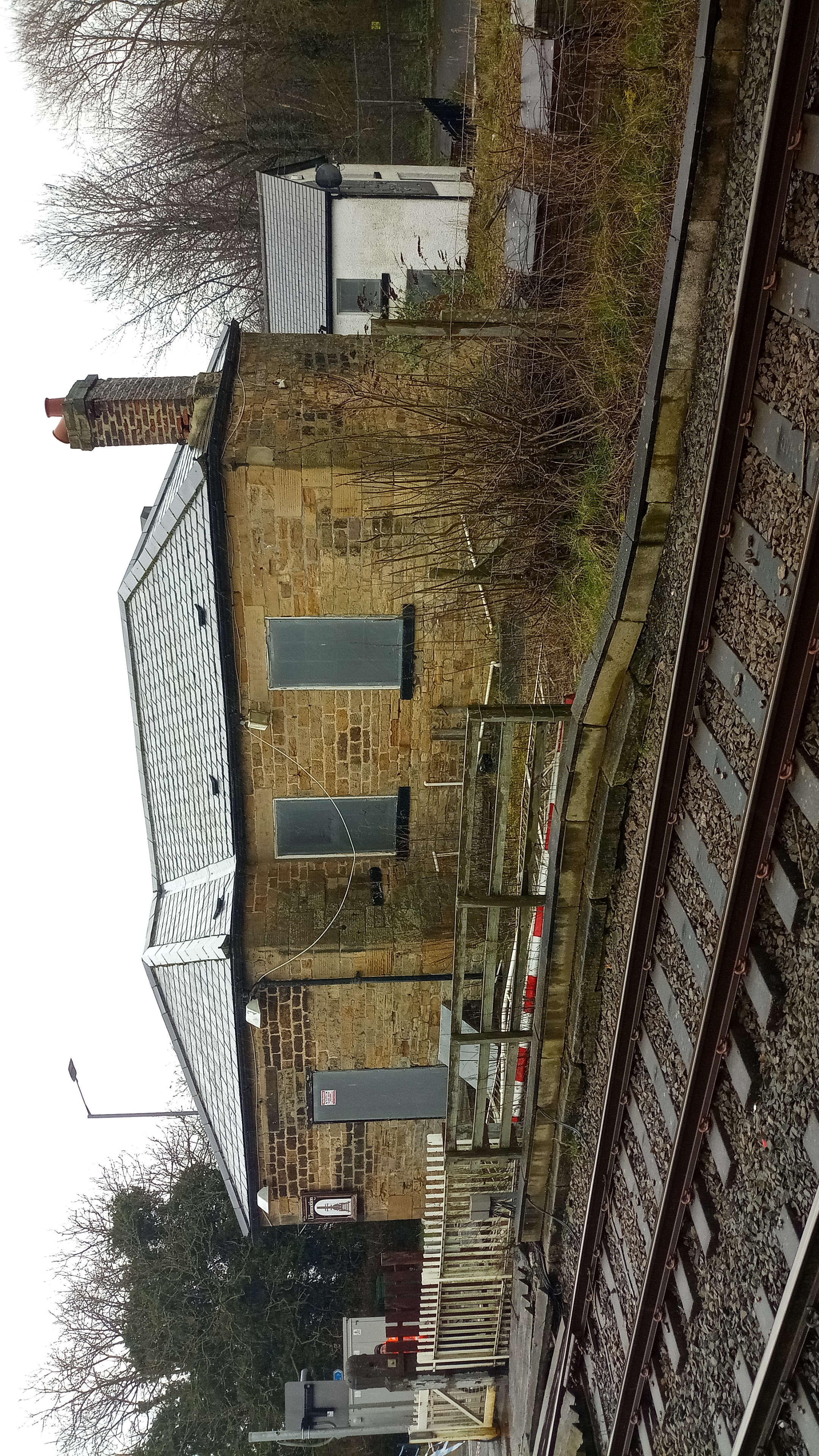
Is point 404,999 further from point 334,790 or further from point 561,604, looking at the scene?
point 561,604

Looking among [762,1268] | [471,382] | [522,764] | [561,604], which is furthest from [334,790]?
[762,1268]

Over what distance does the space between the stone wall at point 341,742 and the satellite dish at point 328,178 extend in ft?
18.1

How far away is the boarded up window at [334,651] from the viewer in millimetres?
9977

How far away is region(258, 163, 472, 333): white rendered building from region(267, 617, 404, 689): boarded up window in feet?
19.4

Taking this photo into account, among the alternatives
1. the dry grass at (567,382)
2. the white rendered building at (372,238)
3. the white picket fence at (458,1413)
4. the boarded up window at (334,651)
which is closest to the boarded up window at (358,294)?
the white rendered building at (372,238)

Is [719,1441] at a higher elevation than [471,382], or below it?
below

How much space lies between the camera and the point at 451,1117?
9.39 meters

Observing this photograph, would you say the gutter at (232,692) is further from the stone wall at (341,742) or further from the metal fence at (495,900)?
the metal fence at (495,900)

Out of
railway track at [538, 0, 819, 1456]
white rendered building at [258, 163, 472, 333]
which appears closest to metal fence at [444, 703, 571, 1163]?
railway track at [538, 0, 819, 1456]

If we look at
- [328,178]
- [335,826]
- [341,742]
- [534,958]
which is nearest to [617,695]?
[534,958]

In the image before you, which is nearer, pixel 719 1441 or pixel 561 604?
Answer: pixel 719 1441

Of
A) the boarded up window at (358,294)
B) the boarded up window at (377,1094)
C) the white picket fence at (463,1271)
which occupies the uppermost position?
the boarded up window at (358,294)

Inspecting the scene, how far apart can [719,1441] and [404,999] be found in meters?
5.86

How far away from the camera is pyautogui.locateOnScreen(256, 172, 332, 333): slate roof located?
554 inches
